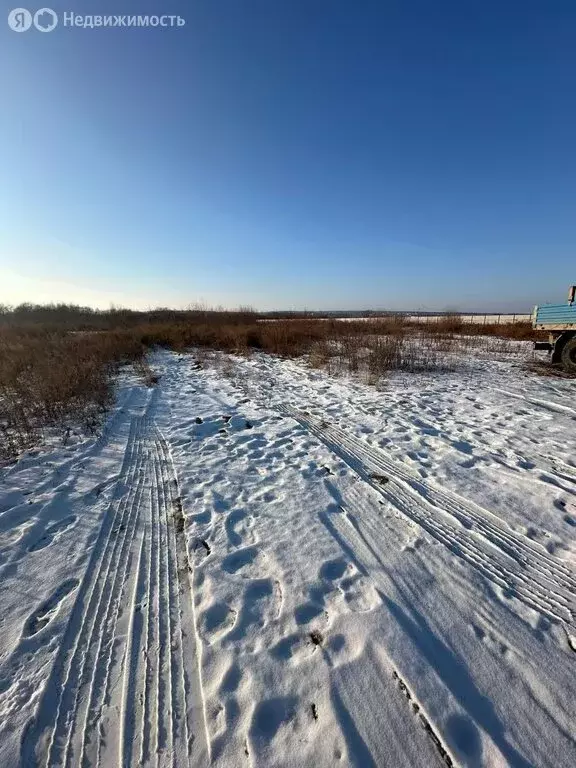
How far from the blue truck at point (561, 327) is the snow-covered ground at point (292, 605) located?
21.9ft

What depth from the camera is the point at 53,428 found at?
18.8ft

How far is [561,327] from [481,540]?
32.1 ft

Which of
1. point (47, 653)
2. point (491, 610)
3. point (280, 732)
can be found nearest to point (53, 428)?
point (47, 653)

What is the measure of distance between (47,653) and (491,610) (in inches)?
113

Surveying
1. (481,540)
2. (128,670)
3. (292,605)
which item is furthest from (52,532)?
(481,540)

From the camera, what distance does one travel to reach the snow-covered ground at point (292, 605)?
1.60m

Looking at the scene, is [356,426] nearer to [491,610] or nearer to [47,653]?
[491,610]

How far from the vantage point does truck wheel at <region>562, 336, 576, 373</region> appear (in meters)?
9.66

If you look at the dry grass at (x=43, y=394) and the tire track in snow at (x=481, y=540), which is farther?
the dry grass at (x=43, y=394)

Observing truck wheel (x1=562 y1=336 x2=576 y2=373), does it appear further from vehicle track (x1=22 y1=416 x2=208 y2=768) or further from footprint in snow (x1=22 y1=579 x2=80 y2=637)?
footprint in snow (x1=22 y1=579 x2=80 y2=637)

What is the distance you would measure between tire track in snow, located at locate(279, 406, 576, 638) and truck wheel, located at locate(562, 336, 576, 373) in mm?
9036

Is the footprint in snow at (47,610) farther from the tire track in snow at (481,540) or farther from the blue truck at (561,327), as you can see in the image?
the blue truck at (561,327)

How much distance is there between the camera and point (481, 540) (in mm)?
2857

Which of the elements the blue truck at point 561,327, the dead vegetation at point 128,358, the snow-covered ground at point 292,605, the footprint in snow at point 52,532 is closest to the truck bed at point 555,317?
the blue truck at point 561,327
